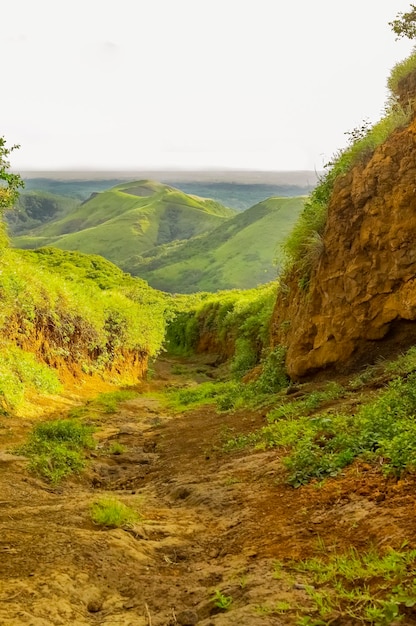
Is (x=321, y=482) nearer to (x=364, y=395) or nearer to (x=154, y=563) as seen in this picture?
(x=154, y=563)

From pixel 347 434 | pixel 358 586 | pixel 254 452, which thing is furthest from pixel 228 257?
pixel 358 586

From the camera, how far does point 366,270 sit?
1011cm

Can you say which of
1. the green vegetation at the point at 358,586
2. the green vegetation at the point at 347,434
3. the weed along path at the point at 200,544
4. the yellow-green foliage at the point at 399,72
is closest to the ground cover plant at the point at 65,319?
the weed along path at the point at 200,544

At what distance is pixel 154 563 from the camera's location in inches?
173

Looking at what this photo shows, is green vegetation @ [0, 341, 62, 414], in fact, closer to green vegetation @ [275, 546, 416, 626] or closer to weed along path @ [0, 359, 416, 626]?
weed along path @ [0, 359, 416, 626]

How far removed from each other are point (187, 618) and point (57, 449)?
5547 millimetres

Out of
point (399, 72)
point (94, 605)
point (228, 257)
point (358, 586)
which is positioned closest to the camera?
point (358, 586)

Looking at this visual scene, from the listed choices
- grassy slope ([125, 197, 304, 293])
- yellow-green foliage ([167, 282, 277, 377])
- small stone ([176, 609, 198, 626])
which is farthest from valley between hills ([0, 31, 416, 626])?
grassy slope ([125, 197, 304, 293])

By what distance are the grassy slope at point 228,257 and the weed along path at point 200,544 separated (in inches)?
3989

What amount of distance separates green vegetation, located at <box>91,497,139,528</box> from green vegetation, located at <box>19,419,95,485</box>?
80.6 inches

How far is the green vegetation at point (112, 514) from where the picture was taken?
5125mm

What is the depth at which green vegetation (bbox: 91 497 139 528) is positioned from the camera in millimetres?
5125

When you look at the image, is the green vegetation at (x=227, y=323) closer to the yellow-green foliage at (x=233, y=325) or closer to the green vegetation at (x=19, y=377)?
the yellow-green foliage at (x=233, y=325)

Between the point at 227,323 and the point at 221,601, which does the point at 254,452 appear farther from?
the point at 227,323
